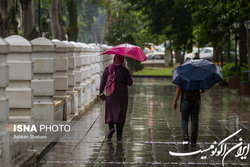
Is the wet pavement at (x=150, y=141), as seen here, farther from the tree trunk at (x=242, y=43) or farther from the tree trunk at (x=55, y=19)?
the tree trunk at (x=55, y=19)

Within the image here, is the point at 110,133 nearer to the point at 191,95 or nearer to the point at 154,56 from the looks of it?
the point at 191,95

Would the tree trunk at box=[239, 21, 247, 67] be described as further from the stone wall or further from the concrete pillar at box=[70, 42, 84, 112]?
the concrete pillar at box=[70, 42, 84, 112]

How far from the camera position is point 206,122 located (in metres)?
15.0

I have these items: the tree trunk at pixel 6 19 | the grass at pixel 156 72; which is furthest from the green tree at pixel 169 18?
the tree trunk at pixel 6 19

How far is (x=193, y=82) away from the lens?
1112cm

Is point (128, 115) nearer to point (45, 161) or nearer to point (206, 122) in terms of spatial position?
point (206, 122)

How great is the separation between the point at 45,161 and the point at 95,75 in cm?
1228

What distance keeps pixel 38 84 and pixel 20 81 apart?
2.27 meters

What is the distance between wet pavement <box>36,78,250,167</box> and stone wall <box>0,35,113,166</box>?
0.60m

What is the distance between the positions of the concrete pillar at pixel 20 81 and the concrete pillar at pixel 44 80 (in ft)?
6.96

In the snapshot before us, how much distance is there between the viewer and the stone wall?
8031 mm

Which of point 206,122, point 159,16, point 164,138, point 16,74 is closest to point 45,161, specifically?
point 16,74

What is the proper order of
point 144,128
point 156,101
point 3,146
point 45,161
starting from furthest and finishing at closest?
point 156,101, point 144,128, point 45,161, point 3,146

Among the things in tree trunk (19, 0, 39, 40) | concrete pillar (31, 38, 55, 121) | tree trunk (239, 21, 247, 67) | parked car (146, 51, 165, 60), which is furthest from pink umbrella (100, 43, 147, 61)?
parked car (146, 51, 165, 60)
